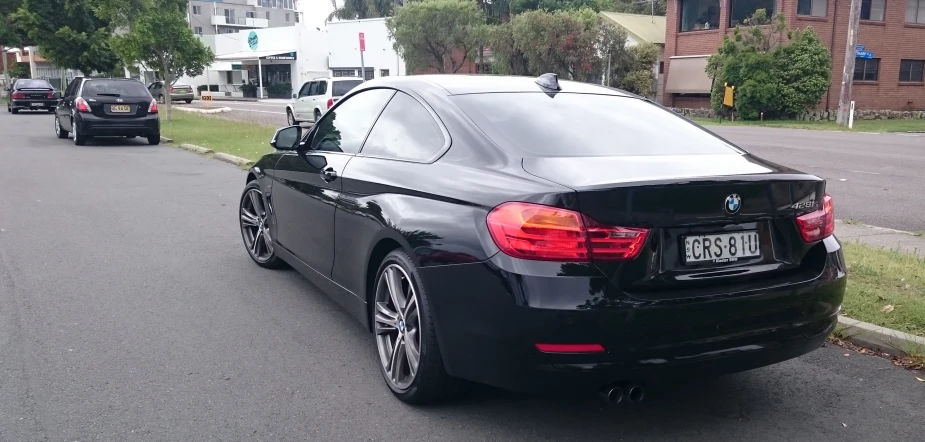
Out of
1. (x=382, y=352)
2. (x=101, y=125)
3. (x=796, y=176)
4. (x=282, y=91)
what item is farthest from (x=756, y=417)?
(x=282, y=91)

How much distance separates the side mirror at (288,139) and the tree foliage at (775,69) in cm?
2967

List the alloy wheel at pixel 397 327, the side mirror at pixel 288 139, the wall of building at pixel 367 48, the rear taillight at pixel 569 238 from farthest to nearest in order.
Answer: the wall of building at pixel 367 48 < the side mirror at pixel 288 139 < the alloy wheel at pixel 397 327 < the rear taillight at pixel 569 238

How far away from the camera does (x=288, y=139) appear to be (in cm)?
559

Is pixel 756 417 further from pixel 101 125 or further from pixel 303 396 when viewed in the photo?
pixel 101 125

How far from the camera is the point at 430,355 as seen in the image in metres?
3.63

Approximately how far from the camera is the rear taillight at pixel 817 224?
3.55 m

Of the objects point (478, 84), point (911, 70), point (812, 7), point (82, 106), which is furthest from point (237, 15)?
point (478, 84)

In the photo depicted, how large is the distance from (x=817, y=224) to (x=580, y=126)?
3.97 ft

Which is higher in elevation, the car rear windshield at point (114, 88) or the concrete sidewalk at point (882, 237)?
the car rear windshield at point (114, 88)

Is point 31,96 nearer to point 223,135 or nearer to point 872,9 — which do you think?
point 223,135

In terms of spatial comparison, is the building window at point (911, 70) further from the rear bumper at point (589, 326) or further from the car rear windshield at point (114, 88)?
the rear bumper at point (589, 326)

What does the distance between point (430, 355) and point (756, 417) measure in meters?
1.57

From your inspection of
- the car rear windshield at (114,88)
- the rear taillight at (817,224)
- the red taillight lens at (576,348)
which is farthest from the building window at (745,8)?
the red taillight lens at (576,348)

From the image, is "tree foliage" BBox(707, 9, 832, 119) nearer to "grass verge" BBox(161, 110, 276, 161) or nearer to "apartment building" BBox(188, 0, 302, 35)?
"grass verge" BBox(161, 110, 276, 161)
